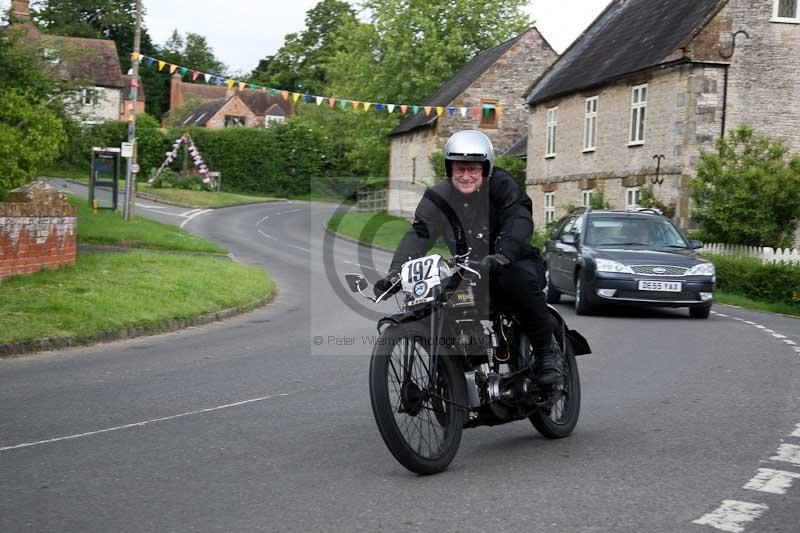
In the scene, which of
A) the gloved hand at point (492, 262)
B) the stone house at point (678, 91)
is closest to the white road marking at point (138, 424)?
the gloved hand at point (492, 262)

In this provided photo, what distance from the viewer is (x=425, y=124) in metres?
55.4

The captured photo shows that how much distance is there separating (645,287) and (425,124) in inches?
1583

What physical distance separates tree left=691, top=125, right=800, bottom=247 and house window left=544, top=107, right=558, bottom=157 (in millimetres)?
13644

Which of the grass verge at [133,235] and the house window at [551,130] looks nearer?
the grass verge at [133,235]

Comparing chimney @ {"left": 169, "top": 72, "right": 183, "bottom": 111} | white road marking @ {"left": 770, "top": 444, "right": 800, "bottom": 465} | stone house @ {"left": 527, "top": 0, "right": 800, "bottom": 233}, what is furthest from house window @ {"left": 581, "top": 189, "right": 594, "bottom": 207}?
chimney @ {"left": 169, "top": 72, "right": 183, "bottom": 111}

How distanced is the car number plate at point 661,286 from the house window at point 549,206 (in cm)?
2380

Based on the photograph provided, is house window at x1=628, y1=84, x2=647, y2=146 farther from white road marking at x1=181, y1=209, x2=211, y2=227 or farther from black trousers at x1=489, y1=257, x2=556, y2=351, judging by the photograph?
black trousers at x1=489, y1=257, x2=556, y2=351

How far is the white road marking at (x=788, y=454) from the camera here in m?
6.15

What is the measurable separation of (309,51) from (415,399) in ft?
342

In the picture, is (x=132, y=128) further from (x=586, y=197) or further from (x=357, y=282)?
(x=357, y=282)

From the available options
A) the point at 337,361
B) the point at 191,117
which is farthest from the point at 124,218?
the point at 191,117

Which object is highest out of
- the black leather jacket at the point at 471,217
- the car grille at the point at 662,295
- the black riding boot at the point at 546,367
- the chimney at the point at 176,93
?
the chimney at the point at 176,93

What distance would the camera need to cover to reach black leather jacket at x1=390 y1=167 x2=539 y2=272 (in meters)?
6.12

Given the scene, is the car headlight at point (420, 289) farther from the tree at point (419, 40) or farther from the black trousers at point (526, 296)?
the tree at point (419, 40)
